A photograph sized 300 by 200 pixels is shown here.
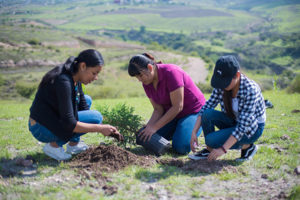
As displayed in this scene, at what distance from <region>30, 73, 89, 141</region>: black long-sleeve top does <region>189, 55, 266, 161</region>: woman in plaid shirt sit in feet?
6.32

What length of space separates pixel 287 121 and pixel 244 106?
4.39 meters

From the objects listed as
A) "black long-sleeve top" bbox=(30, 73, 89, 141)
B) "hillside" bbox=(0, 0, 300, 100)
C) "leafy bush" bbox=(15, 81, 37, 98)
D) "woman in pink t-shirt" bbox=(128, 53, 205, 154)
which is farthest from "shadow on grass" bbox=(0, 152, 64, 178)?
"leafy bush" bbox=(15, 81, 37, 98)

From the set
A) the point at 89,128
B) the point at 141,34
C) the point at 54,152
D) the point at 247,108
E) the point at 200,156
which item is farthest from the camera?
the point at 141,34

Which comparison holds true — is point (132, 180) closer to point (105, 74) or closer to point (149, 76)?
point (149, 76)

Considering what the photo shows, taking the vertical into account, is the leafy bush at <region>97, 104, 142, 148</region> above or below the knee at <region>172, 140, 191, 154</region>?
above

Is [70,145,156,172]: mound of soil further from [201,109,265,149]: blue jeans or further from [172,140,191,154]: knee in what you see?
[201,109,265,149]: blue jeans

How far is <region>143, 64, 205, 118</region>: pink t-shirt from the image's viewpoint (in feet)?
15.8

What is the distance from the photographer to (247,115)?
157 inches

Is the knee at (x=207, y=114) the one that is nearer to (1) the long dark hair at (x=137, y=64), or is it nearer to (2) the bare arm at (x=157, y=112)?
(2) the bare arm at (x=157, y=112)

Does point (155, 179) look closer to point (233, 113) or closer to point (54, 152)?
point (233, 113)

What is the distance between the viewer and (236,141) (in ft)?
13.4

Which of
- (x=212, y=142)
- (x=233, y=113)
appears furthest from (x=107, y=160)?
(x=233, y=113)

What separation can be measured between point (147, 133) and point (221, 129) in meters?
1.24

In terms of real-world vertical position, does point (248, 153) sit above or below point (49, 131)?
below
